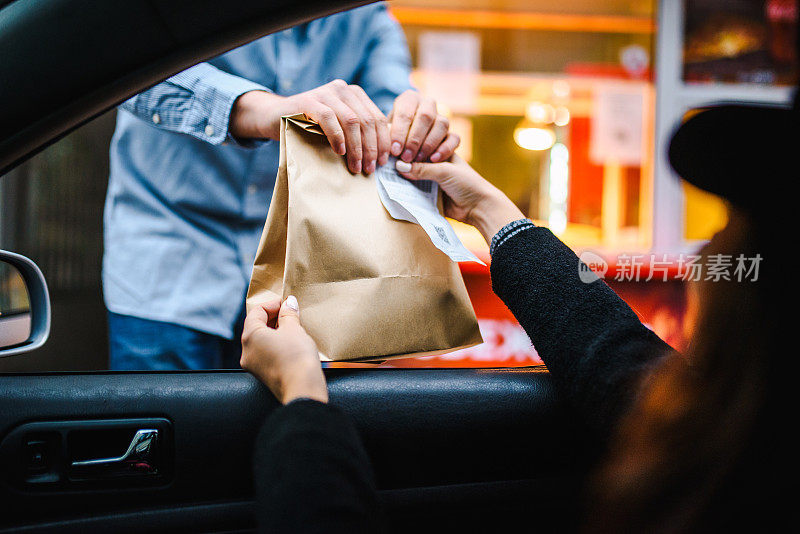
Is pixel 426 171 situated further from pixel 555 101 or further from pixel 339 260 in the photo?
pixel 555 101

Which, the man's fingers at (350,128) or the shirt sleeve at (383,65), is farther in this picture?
the shirt sleeve at (383,65)

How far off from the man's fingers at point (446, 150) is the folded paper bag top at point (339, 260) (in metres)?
0.12

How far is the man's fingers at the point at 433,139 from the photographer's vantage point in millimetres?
875

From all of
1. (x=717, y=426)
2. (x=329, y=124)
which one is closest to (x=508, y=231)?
(x=329, y=124)

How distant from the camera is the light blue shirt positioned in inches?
43.6

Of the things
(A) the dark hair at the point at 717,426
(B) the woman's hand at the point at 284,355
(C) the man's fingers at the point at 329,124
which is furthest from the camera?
(C) the man's fingers at the point at 329,124

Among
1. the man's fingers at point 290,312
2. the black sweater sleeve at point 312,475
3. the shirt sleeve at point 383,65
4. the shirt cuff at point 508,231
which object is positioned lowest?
the black sweater sleeve at point 312,475

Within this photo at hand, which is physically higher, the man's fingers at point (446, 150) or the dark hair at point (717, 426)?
the man's fingers at point (446, 150)

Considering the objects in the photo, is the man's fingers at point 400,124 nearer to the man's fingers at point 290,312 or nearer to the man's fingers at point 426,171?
the man's fingers at point 426,171

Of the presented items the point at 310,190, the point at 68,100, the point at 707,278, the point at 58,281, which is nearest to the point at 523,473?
the point at 707,278

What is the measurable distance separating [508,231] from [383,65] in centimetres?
52

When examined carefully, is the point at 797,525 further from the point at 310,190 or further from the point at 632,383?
the point at 310,190

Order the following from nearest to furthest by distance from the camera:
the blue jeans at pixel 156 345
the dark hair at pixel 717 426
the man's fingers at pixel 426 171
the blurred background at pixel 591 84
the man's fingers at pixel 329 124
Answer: the dark hair at pixel 717 426 < the man's fingers at pixel 329 124 < the man's fingers at pixel 426 171 < the blue jeans at pixel 156 345 < the blurred background at pixel 591 84

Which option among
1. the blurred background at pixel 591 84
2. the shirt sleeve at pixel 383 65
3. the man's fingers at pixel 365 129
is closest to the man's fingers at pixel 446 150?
the man's fingers at pixel 365 129
